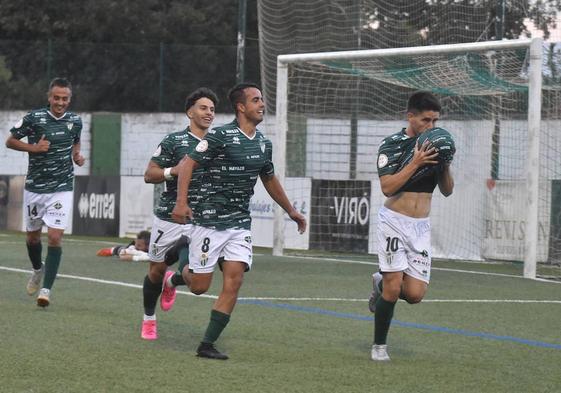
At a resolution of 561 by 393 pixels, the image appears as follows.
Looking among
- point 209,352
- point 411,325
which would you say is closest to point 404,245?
point 209,352

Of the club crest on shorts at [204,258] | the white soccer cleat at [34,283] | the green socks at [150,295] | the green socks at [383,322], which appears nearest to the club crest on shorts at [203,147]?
the club crest on shorts at [204,258]

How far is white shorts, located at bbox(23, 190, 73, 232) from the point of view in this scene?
40.5 ft

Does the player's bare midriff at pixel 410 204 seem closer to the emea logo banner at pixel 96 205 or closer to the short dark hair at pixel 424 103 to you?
the short dark hair at pixel 424 103

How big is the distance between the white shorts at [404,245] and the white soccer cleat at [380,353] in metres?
0.57

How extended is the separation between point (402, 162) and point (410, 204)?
0.32 m

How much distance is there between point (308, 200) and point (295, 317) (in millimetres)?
10460

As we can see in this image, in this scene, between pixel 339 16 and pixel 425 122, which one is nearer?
pixel 425 122

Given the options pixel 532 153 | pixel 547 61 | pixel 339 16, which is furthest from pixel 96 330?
pixel 339 16

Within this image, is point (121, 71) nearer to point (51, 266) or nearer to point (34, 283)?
point (34, 283)

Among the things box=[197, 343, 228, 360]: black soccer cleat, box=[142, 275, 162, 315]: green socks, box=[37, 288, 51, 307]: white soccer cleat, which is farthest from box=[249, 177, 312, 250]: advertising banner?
box=[197, 343, 228, 360]: black soccer cleat

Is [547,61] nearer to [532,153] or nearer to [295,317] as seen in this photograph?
[532,153]

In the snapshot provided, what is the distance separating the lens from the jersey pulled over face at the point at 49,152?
1248 cm

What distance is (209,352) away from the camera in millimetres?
8953

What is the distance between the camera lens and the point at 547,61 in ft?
58.2
